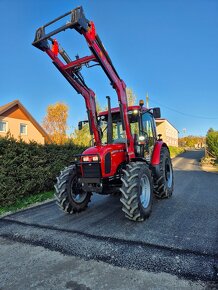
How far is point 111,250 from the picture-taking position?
12.0ft

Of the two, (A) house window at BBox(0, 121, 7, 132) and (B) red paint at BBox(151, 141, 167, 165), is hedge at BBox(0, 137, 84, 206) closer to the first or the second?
(B) red paint at BBox(151, 141, 167, 165)

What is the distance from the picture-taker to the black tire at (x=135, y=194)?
4.68 meters

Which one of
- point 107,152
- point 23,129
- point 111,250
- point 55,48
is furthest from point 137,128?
point 23,129

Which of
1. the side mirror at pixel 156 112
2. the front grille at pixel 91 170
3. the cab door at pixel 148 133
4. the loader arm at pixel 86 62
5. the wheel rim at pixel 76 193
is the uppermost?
the loader arm at pixel 86 62

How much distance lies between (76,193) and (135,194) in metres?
1.87

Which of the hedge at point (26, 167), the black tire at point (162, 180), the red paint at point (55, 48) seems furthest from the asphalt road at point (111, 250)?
the red paint at point (55, 48)

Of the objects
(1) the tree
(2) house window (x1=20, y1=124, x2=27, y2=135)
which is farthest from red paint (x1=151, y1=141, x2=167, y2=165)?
(1) the tree

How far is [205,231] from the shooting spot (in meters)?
4.36

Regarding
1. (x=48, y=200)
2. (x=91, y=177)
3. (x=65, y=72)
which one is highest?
(x=65, y=72)

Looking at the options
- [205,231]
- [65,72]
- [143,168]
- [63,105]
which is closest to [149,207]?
[143,168]

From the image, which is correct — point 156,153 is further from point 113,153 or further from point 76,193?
point 76,193

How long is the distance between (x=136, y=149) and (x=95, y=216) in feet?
6.17

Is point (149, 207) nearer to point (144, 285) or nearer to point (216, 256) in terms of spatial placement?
point (216, 256)

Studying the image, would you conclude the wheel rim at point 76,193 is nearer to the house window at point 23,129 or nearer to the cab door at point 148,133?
the cab door at point 148,133
